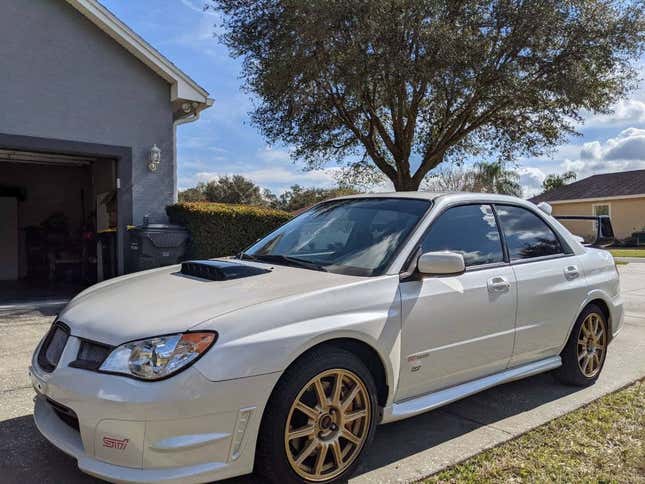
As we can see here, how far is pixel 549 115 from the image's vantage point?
43.0 ft

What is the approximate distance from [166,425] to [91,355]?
58 cm

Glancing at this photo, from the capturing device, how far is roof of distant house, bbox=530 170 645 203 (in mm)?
30734

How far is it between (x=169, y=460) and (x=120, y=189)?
7.79 metres

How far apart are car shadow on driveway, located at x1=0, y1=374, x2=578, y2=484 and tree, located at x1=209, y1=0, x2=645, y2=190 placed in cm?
840

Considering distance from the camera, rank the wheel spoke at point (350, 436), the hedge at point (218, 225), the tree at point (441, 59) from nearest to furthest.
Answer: the wheel spoke at point (350, 436) → the hedge at point (218, 225) → the tree at point (441, 59)

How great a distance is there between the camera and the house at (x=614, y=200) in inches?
1199

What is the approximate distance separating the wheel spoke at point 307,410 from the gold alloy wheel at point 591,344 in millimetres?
2740

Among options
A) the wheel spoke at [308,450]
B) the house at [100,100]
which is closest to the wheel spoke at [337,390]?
the wheel spoke at [308,450]

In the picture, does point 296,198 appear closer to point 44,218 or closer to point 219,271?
point 44,218

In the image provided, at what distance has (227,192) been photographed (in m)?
45.7

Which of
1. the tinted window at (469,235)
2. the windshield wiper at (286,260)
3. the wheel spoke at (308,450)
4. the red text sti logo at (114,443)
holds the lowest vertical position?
the wheel spoke at (308,450)

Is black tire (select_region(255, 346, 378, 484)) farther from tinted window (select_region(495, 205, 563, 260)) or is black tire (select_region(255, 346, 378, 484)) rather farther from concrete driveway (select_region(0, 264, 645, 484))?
tinted window (select_region(495, 205, 563, 260))

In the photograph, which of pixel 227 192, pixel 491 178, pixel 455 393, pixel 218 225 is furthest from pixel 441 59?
pixel 227 192

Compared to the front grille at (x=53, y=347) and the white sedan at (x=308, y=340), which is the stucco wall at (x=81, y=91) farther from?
the front grille at (x=53, y=347)
